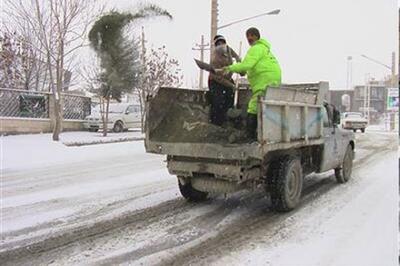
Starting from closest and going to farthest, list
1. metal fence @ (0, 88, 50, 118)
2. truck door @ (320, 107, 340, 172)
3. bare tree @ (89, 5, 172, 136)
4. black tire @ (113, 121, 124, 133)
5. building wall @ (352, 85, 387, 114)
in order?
truck door @ (320, 107, 340, 172) < metal fence @ (0, 88, 50, 118) < bare tree @ (89, 5, 172, 136) < black tire @ (113, 121, 124, 133) < building wall @ (352, 85, 387, 114)

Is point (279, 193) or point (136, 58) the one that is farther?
point (136, 58)

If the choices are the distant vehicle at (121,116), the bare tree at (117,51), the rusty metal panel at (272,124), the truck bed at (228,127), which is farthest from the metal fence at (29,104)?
the rusty metal panel at (272,124)

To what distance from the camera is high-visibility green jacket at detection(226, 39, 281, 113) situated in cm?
696

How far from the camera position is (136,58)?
2545 cm

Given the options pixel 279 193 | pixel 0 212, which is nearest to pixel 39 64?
pixel 0 212

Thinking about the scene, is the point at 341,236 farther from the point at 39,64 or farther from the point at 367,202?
the point at 39,64

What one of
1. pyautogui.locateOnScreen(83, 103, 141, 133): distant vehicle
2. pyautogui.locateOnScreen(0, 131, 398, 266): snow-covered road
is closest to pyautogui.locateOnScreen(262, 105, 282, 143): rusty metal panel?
pyautogui.locateOnScreen(0, 131, 398, 266): snow-covered road

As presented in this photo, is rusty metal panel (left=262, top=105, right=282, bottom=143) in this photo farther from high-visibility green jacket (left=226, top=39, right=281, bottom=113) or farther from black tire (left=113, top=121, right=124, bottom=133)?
black tire (left=113, top=121, right=124, bottom=133)

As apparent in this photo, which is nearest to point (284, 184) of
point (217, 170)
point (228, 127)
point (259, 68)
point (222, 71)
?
point (217, 170)

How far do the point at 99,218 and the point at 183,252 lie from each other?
1.95m

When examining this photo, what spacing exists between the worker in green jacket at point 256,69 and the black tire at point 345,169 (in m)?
3.01

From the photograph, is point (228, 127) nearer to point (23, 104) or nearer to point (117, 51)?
point (23, 104)

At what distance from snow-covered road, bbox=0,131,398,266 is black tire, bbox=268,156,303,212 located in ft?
0.56

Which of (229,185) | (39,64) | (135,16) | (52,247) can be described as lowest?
(52,247)
